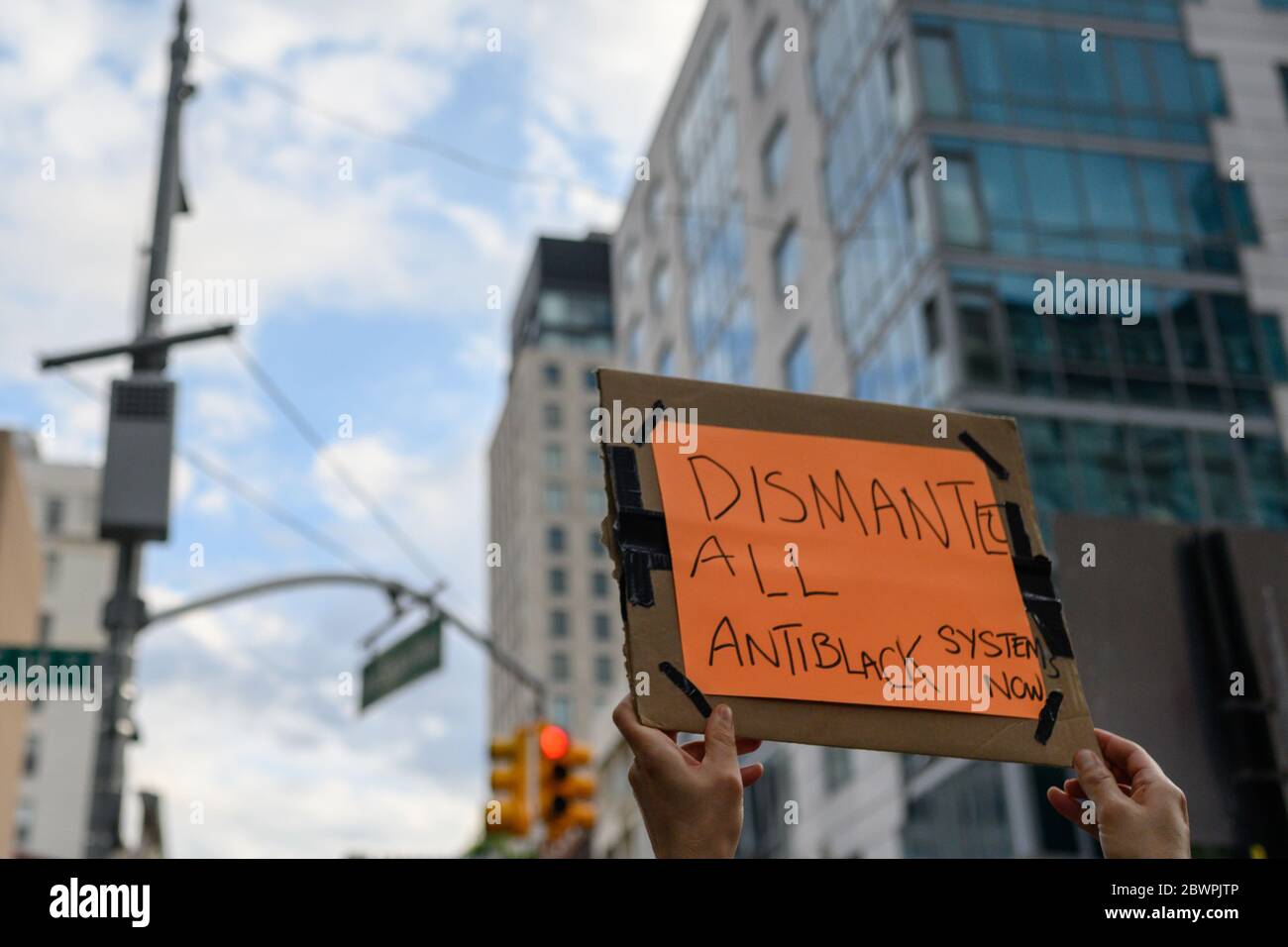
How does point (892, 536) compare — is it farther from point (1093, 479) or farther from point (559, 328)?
point (559, 328)

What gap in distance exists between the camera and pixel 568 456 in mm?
105062

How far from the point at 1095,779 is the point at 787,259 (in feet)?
114

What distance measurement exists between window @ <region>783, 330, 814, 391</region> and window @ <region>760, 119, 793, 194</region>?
4.19m

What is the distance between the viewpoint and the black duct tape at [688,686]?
2701 millimetres

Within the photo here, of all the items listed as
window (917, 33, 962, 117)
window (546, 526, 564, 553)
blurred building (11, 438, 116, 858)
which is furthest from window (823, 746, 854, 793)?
window (546, 526, 564, 553)

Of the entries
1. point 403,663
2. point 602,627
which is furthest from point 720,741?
point 602,627

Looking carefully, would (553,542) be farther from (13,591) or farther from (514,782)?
(514,782)

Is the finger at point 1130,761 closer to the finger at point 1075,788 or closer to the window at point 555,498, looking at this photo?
the finger at point 1075,788

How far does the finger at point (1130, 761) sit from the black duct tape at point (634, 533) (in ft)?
3.11

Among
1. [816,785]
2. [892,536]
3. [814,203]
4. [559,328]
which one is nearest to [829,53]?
[814,203]

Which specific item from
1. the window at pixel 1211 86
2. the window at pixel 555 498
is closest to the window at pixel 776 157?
the window at pixel 1211 86

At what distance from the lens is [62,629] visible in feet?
281
